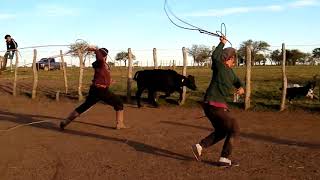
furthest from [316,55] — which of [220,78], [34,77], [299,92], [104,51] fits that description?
[220,78]

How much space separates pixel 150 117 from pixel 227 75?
7.61 m

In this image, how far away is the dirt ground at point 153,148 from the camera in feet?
27.2

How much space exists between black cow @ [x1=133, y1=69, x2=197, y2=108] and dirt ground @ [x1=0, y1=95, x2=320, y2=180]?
243cm

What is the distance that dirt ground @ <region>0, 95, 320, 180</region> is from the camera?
8.30m

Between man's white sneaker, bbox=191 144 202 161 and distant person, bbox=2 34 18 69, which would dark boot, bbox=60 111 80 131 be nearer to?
man's white sneaker, bbox=191 144 202 161

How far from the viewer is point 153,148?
34.1 feet

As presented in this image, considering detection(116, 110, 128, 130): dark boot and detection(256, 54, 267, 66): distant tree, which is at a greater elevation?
detection(256, 54, 267, 66): distant tree

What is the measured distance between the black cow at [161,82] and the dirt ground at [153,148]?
2433mm

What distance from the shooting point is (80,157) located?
9711mm

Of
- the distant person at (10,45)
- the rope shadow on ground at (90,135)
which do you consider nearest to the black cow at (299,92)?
the rope shadow on ground at (90,135)

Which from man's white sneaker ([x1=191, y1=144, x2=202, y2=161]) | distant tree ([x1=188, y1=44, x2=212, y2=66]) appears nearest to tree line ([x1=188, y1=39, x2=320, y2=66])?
distant tree ([x1=188, y1=44, x2=212, y2=66])

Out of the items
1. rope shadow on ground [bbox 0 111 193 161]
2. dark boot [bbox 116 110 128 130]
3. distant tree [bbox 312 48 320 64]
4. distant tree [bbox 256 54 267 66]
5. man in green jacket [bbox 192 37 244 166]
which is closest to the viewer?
man in green jacket [bbox 192 37 244 166]

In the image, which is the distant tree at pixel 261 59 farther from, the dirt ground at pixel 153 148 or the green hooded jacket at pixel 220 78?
the green hooded jacket at pixel 220 78

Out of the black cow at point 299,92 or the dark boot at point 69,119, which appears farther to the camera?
the black cow at point 299,92
